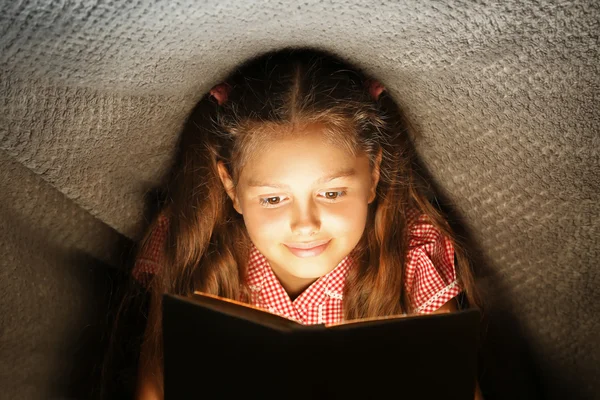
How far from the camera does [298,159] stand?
0.85 meters

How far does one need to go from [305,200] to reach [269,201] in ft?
0.18

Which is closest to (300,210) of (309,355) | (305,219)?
(305,219)

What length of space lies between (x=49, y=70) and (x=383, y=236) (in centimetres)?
54

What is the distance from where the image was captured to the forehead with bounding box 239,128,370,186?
84 centimetres

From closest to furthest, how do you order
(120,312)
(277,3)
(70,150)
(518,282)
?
(277,3) → (70,150) → (518,282) → (120,312)

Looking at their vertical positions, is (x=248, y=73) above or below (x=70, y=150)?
above

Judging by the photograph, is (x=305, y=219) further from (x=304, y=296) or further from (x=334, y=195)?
Answer: (x=304, y=296)

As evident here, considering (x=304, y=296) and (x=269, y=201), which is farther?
(x=304, y=296)

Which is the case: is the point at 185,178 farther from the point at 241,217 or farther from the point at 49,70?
the point at 49,70

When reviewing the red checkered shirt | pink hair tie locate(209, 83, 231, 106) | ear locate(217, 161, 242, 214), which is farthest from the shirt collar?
pink hair tie locate(209, 83, 231, 106)

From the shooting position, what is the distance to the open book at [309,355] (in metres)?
0.63

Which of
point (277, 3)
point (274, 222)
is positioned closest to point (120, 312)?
point (274, 222)

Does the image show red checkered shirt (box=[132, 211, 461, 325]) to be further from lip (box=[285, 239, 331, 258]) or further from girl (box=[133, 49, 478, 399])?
lip (box=[285, 239, 331, 258])

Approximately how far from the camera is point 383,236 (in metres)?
1.01
